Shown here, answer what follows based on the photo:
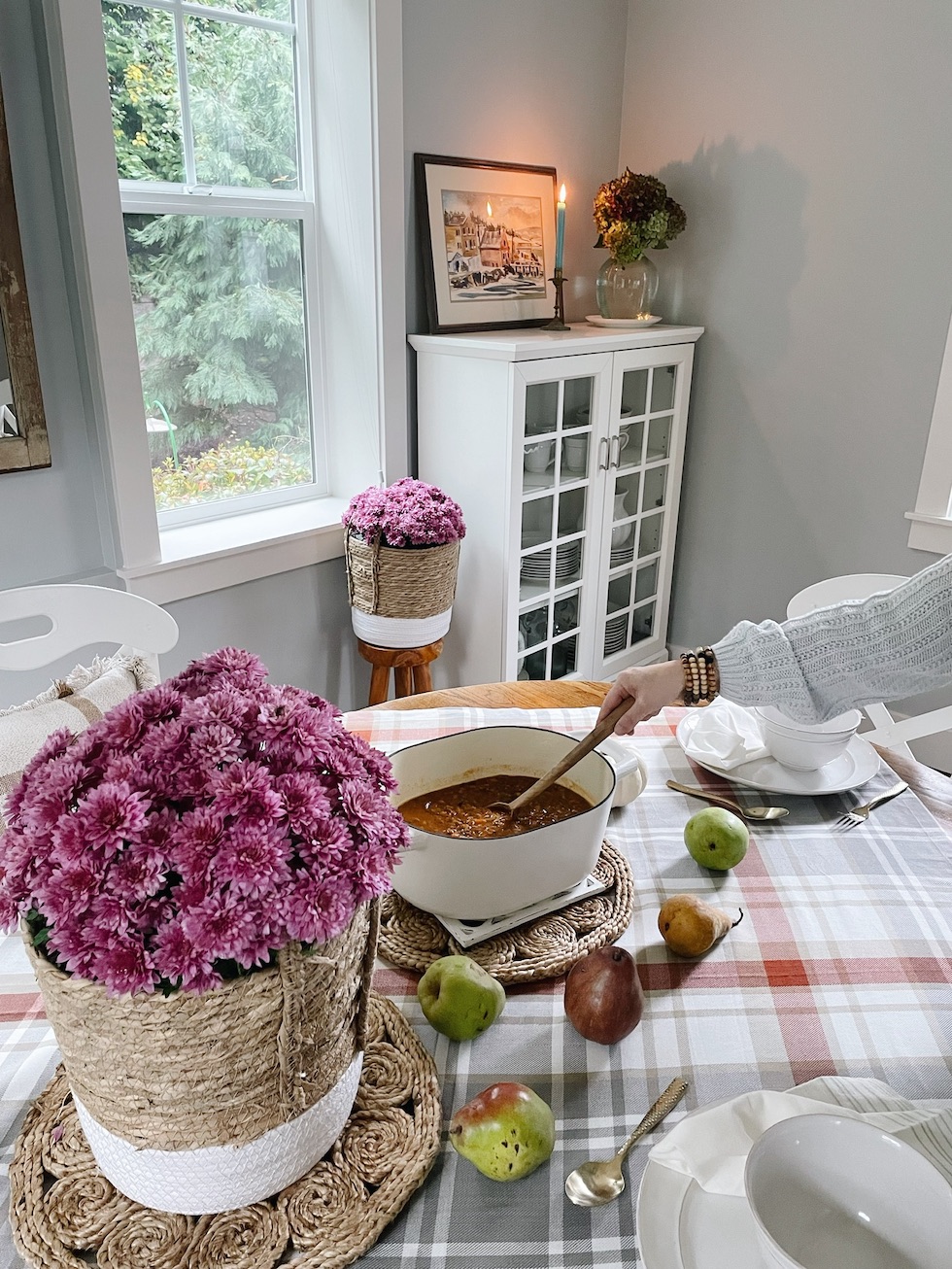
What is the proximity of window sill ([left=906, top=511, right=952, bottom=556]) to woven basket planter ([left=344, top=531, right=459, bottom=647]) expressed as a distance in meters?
1.28

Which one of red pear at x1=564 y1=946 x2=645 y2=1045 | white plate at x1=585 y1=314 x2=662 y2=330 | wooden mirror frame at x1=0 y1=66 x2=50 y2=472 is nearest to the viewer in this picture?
red pear at x1=564 y1=946 x2=645 y2=1045

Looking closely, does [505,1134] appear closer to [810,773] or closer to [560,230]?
[810,773]

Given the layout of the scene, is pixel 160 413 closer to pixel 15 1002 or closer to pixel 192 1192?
pixel 15 1002

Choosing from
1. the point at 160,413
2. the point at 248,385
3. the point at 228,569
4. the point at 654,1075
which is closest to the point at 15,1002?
the point at 654,1075

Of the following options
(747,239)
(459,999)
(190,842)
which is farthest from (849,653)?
(747,239)

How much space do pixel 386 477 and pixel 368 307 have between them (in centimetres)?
43

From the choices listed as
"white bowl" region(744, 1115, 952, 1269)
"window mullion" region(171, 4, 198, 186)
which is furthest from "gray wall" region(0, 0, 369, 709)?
"white bowl" region(744, 1115, 952, 1269)

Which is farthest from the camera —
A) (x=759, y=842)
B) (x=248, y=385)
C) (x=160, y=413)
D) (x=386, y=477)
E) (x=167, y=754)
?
(x=386, y=477)

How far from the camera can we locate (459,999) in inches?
31.4

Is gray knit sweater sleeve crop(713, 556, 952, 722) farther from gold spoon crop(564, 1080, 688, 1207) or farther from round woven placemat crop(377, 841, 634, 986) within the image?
gold spoon crop(564, 1080, 688, 1207)

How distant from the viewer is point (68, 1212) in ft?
2.13

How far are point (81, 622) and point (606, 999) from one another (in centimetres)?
93

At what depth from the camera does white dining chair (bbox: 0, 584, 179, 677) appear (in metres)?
1.31

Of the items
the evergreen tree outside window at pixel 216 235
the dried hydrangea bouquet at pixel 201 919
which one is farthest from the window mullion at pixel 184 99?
the dried hydrangea bouquet at pixel 201 919
